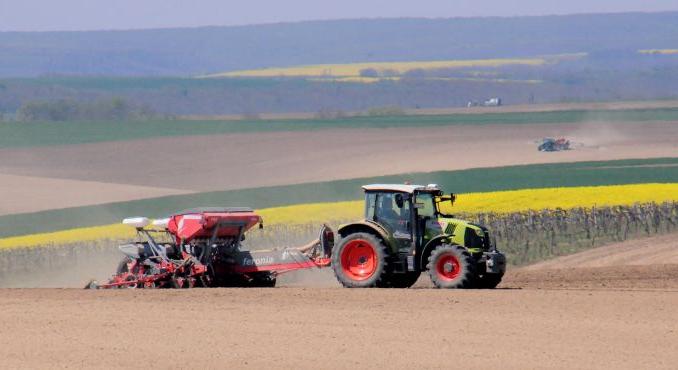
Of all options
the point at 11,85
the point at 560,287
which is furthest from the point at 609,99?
the point at 560,287

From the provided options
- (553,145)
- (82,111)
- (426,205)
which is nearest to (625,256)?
(426,205)

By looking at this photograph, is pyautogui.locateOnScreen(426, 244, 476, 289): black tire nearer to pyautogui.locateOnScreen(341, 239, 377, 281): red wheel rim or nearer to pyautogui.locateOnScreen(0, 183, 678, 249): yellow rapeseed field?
pyautogui.locateOnScreen(341, 239, 377, 281): red wheel rim

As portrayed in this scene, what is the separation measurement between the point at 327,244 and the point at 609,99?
96860 millimetres

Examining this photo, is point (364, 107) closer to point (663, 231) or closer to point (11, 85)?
point (11, 85)

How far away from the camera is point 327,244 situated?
78.6 feet

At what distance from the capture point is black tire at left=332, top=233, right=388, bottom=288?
22781 millimetres

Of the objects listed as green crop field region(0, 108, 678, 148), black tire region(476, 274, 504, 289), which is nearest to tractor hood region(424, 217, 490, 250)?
black tire region(476, 274, 504, 289)

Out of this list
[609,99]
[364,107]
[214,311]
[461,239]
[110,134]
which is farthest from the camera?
[364,107]

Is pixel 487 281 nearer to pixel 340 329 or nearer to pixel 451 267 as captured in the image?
pixel 451 267

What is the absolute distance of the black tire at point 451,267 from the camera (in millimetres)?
22391

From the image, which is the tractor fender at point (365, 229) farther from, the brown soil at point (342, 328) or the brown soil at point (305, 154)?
the brown soil at point (305, 154)

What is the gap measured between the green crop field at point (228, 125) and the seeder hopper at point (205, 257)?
5773 centimetres

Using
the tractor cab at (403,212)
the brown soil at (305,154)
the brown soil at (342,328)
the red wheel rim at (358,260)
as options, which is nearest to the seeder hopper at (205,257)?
the red wheel rim at (358,260)

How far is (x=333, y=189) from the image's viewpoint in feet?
176
